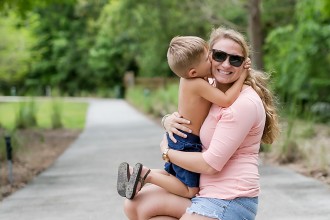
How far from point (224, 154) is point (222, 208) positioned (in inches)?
12.1

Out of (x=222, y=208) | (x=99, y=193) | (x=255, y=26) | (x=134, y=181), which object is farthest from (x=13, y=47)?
(x=222, y=208)

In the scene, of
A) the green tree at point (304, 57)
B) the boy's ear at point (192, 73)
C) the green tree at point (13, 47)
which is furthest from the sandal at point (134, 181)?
the green tree at point (13, 47)

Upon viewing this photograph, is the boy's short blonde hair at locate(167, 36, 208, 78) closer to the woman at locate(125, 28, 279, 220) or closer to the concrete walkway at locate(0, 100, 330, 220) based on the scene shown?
the woman at locate(125, 28, 279, 220)

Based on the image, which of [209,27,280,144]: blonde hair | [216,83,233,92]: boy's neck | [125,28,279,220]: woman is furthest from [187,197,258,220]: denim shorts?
[216,83,233,92]: boy's neck

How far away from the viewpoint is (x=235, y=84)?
3682 millimetres

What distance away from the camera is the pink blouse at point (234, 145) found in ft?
11.5

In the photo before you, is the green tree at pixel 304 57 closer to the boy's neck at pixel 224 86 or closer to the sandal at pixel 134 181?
the boy's neck at pixel 224 86

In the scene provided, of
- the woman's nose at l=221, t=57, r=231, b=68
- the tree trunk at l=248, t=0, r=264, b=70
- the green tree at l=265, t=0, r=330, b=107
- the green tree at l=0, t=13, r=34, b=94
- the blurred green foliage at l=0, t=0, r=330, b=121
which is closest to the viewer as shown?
the woman's nose at l=221, t=57, r=231, b=68

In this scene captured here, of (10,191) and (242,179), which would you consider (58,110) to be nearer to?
(10,191)

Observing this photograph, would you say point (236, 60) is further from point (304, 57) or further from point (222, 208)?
point (304, 57)

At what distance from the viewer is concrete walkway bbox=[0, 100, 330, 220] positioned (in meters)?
6.51

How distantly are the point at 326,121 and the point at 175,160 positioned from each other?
53.2 ft

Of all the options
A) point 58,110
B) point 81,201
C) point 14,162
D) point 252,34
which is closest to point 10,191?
point 81,201

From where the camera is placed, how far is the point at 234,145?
3514 millimetres
